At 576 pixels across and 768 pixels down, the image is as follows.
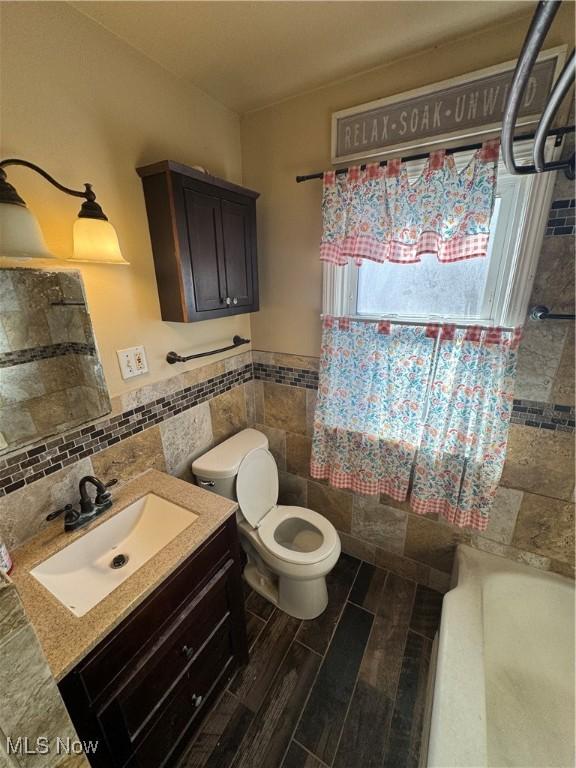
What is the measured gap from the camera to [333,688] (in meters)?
1.34

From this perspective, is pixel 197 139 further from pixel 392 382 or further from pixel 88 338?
pixel 392 382

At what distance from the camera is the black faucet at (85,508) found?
Result: 3.59 ft

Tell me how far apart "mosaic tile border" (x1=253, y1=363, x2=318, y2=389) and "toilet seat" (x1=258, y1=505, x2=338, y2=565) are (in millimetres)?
731

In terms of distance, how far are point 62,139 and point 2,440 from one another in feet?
3.25

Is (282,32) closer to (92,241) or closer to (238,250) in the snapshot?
(238,250)

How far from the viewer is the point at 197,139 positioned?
142cm

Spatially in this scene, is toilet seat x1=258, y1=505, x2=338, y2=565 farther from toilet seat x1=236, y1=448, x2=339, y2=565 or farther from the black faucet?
the black faucet

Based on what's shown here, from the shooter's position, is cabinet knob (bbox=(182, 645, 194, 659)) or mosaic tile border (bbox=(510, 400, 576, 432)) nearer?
cabinet knob (bbox=(182, 645, 194, 659))

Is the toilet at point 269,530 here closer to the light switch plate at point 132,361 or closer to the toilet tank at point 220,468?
the toilet tank at point 220,468

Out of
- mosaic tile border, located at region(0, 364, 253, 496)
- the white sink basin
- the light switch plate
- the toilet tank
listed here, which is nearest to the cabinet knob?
the white sink basin

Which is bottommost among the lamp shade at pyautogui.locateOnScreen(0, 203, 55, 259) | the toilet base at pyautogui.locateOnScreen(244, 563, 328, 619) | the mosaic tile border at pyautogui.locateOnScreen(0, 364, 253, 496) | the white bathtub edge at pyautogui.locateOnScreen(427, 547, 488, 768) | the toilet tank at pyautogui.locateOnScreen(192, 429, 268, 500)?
the toilet base at pyautogui.locateOnScreen(244, 563, 328, 619)

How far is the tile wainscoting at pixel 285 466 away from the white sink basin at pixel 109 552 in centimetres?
15

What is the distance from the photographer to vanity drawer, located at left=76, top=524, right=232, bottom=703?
0.81m

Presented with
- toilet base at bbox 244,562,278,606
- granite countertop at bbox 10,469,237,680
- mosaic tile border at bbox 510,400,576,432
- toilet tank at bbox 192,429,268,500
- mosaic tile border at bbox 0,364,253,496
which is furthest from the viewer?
toilet base at bbox 244,562,278,606
